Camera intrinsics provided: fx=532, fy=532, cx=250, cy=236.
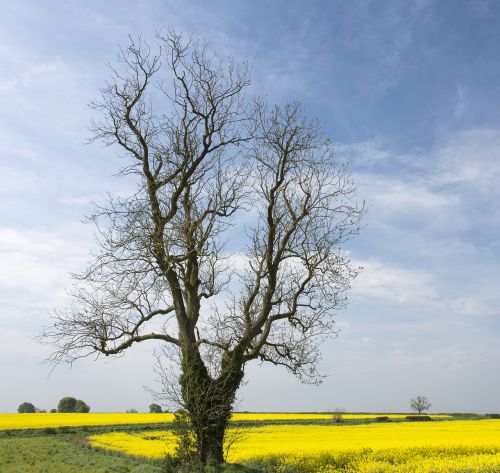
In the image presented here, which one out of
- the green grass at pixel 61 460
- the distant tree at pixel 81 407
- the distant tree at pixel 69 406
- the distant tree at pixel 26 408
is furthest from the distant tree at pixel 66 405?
the green grass at pixel 61 460

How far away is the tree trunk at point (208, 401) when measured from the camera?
1783 centimetres

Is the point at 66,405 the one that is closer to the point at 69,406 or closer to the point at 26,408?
the point at 69,406

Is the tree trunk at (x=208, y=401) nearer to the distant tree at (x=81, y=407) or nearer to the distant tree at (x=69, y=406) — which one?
the distant tree at (x=81, y=407)

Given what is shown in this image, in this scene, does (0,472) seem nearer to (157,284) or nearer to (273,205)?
(157,284)

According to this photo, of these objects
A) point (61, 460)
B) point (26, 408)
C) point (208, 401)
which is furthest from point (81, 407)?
point (208, 401)

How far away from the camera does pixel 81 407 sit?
76.2 metres

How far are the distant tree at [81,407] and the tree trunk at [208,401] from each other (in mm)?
64496

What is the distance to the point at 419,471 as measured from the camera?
18188mm

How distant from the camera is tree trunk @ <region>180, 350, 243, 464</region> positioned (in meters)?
17.8

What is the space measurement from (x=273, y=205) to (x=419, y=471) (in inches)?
415

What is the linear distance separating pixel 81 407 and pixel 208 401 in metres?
64.9

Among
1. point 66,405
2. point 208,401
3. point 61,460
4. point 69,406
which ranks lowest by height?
point 61,460

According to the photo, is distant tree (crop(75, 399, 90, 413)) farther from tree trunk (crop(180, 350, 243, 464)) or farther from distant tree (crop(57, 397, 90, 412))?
tree trunk (crop(180, 350, 243, 464))

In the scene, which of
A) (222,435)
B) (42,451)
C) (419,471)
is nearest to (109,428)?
(42,451)
